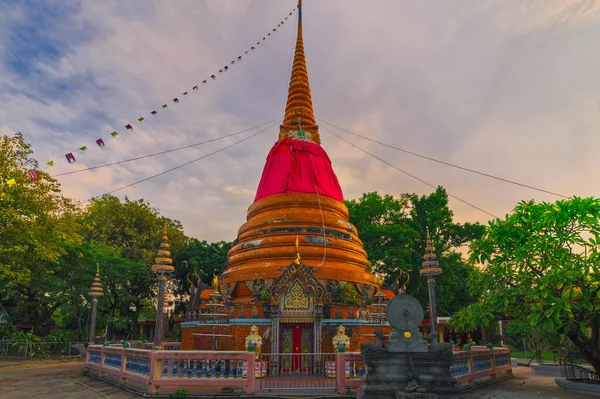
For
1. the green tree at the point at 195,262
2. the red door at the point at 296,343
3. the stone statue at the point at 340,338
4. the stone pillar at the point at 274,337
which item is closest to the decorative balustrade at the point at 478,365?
the stone statue at the point at 340,338

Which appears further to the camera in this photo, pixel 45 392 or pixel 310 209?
pixel 310 209

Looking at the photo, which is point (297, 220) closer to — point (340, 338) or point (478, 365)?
point (340, 338)

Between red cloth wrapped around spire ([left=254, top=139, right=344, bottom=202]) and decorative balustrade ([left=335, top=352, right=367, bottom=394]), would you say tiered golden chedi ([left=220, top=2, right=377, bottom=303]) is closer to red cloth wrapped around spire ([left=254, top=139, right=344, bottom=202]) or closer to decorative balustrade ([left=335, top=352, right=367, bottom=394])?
red cloth wrapped around spire ([left=254, top=139, right=344, bottom=202])

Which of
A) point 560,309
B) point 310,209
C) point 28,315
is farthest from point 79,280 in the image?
point 560,309

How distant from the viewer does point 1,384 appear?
1600 centimetres

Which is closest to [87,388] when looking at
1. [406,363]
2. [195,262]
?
[406,363]

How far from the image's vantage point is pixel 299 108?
30188mm

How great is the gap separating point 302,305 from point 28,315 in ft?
89.8

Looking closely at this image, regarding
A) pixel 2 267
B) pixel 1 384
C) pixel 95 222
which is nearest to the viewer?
pixel 1 384

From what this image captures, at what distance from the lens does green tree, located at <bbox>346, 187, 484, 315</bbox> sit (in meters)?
35.1

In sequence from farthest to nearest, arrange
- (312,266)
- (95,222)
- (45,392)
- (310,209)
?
1. (95,222)
2. (310,209)
3. (312,266)
4. (45,392)

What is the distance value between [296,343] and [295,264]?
333 centimetres

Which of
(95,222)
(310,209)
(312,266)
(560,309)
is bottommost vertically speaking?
(560,309)

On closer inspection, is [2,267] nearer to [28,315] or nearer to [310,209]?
[28,315]
